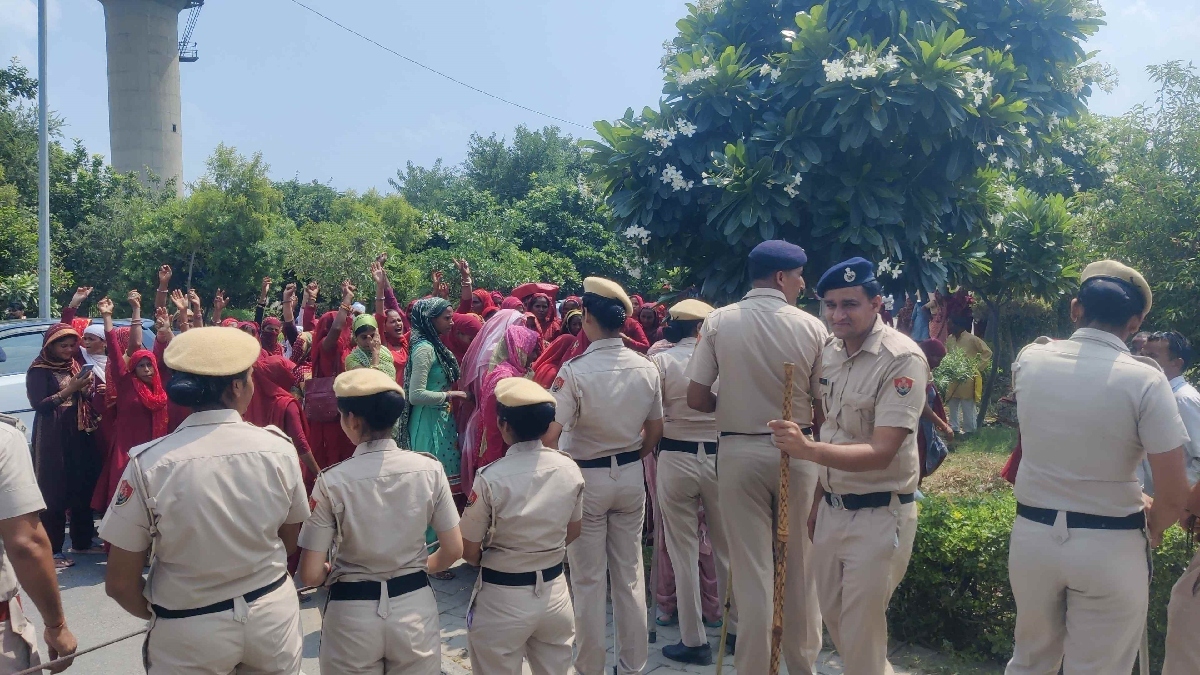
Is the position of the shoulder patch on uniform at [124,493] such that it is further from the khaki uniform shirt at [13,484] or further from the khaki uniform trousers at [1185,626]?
the khaki uniform trousers at [1185,626]

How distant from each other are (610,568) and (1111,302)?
267cm

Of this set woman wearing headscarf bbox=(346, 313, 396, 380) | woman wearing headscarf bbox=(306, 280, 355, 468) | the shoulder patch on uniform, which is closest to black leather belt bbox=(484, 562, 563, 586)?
the shoulder patch on uniform

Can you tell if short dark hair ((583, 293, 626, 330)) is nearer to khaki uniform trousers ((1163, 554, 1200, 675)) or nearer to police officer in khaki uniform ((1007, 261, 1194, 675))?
police officer in khaki uniform ((1007, 261, 1194, 675))

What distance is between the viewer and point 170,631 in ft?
9.59

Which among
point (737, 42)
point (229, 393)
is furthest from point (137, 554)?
point (737, 42)

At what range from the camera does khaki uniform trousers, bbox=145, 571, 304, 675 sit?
2.92m

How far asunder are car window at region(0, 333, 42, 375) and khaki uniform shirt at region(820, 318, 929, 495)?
8.54 m

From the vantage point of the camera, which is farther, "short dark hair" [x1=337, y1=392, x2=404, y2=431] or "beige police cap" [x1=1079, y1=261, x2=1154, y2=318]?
"beige police cap" [x1=1079, y1=261, x2=1154, y2=318]

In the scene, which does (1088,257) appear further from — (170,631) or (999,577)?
(170,631)

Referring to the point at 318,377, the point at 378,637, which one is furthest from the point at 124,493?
the point at 318,377

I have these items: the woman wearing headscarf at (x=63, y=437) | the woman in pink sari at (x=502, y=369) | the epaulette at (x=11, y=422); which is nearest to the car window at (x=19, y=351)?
the woman wearing headscarf at (x=63, y=437)

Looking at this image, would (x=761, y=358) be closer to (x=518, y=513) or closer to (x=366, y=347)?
(x=518, y=513)

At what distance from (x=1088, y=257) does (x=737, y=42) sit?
4348 mm

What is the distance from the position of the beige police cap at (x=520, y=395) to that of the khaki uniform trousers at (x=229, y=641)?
1125 mm
